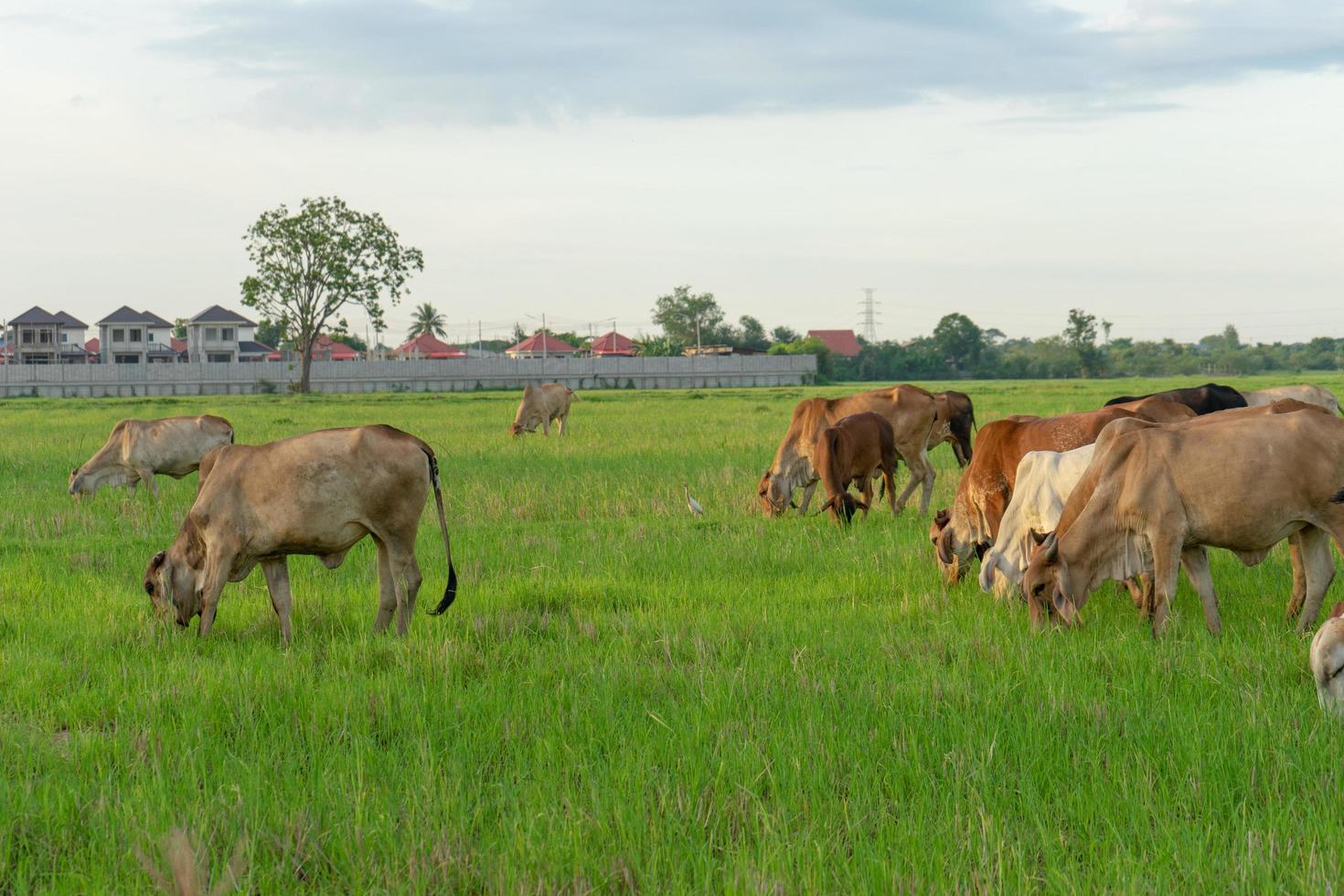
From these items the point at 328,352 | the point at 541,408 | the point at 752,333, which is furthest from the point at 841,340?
the point at 541,408

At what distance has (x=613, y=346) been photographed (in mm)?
119875

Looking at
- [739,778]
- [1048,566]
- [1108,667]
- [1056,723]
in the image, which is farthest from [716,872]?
[1048,566]

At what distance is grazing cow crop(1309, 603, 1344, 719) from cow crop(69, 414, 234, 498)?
560 inches

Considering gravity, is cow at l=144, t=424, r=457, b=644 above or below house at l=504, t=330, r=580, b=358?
below

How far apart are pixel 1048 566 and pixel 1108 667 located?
117 centimetres

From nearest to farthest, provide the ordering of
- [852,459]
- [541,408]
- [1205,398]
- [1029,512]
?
1. [1029,512]
2. [1205,398]
3. [852,459]
4. [541,408]

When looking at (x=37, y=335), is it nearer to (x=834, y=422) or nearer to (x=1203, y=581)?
(x=834, y=422)

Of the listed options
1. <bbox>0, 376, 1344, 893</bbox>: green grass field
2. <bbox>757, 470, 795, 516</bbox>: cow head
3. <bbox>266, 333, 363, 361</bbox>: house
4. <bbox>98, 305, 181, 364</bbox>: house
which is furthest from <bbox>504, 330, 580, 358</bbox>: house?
<bbox>0, 376, 1344, 893</bbox>: green grass field

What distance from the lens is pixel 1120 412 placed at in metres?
10.7

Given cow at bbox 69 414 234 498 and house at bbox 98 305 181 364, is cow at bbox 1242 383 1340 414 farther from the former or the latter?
house at bbox 98 305 181 364

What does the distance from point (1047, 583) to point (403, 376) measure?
67646 millimetres

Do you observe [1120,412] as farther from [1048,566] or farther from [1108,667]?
[1108,667]

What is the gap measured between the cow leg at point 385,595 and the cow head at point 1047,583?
4175 millimetres

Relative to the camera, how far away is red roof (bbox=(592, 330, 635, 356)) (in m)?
120
